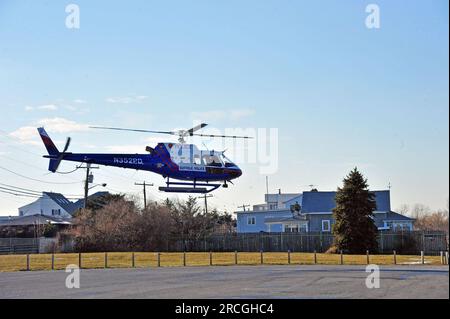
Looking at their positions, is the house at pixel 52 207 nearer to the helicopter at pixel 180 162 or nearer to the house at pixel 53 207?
the house at pixel 53 207

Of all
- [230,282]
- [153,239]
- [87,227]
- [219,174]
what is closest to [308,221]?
[153,239]

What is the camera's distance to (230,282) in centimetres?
2377

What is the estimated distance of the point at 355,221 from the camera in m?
53.1

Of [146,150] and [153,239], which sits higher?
[146,150]

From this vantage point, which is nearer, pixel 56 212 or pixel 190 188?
pixel 190 188

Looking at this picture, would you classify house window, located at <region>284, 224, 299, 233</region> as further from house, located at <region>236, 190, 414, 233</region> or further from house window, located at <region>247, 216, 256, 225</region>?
house window, located at <region>247, 216, 256, 225</region>

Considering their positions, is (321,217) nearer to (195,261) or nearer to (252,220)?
(252,220)

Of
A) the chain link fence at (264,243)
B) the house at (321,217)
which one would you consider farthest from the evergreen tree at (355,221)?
the house at (321,217)

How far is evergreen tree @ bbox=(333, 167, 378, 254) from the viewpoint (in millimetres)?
53031

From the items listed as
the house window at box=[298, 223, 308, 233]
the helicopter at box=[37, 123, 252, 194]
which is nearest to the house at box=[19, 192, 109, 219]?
the house window at box=[298, 223, 308, 233]

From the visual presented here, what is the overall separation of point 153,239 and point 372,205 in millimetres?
23247

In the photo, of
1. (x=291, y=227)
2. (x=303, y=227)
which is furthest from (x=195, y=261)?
(x=291, y=227)

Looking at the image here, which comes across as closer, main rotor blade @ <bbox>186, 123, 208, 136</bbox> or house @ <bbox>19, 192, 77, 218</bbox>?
main rotor blade @ <bbox>186, 123, 208, 136</bbox>
